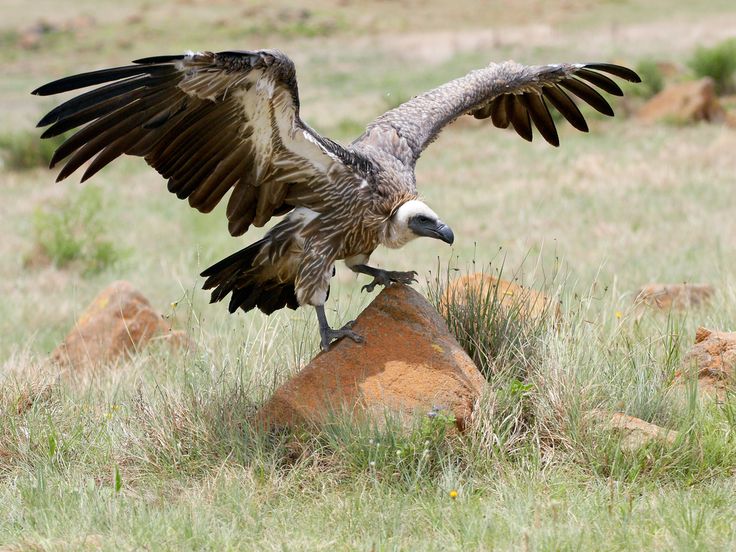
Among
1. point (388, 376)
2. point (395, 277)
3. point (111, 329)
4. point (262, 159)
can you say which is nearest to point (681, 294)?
point (395, 277)

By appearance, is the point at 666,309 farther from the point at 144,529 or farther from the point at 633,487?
the point at 144,529

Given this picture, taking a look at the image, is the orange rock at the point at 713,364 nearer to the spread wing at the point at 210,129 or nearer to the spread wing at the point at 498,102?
the spread wing at the point at 498,102

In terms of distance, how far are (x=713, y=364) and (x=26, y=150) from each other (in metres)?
17.8

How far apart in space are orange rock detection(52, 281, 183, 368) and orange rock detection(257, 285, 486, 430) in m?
2.50

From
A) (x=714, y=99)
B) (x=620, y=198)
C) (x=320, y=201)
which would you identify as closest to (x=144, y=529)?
(x=320, y=201)

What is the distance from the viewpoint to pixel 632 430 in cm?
518

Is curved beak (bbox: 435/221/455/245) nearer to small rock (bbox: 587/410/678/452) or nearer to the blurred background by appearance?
the blurred background

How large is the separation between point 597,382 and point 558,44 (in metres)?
33.1

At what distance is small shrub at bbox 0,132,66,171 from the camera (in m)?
21.1

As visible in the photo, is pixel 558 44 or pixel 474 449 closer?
pixel 474 449

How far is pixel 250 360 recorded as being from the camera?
6285mm

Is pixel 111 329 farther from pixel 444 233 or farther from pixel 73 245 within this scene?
pixel 73 245

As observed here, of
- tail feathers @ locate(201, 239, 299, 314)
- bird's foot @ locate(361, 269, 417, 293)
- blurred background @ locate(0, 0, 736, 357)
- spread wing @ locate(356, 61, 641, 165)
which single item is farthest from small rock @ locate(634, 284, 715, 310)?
tail feathers @ locate(201, 239, 299, 314)

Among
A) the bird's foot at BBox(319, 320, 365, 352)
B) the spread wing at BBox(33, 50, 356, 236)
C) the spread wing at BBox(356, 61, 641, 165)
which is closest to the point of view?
the spread wing at BBox(33, 50, 356, 236)
